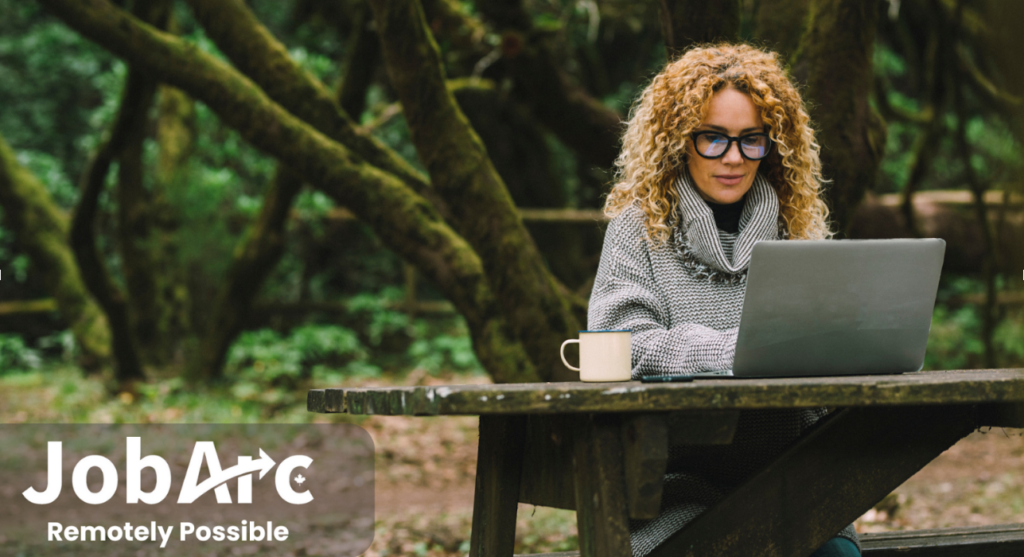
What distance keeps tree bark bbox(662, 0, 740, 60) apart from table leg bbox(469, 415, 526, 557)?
5.31 feet

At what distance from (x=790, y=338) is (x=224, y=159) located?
10293mm

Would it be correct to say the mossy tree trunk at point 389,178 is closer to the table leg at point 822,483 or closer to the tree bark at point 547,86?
the tree bark at point 547,86

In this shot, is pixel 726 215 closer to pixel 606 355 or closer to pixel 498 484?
pixel 606 355

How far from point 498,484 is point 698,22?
1.83m

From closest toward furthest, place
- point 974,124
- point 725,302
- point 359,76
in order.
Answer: point 725,302
point 359,76
point 974,124

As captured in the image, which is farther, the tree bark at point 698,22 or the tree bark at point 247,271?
the tree bark at point 247,271

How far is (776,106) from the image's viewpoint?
221 cm

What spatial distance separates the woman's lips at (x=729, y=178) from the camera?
85.0 inches

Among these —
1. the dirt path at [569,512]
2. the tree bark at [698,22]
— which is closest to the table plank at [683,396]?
the tree bark at [698,22]

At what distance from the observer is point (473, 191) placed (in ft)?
11.4

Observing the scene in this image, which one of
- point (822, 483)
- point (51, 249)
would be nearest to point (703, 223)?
point (822, 483)

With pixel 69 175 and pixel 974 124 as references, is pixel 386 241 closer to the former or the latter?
pixel 974 124

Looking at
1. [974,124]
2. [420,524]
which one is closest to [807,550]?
[420,524]

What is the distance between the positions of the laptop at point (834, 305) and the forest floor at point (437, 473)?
8.16ft
